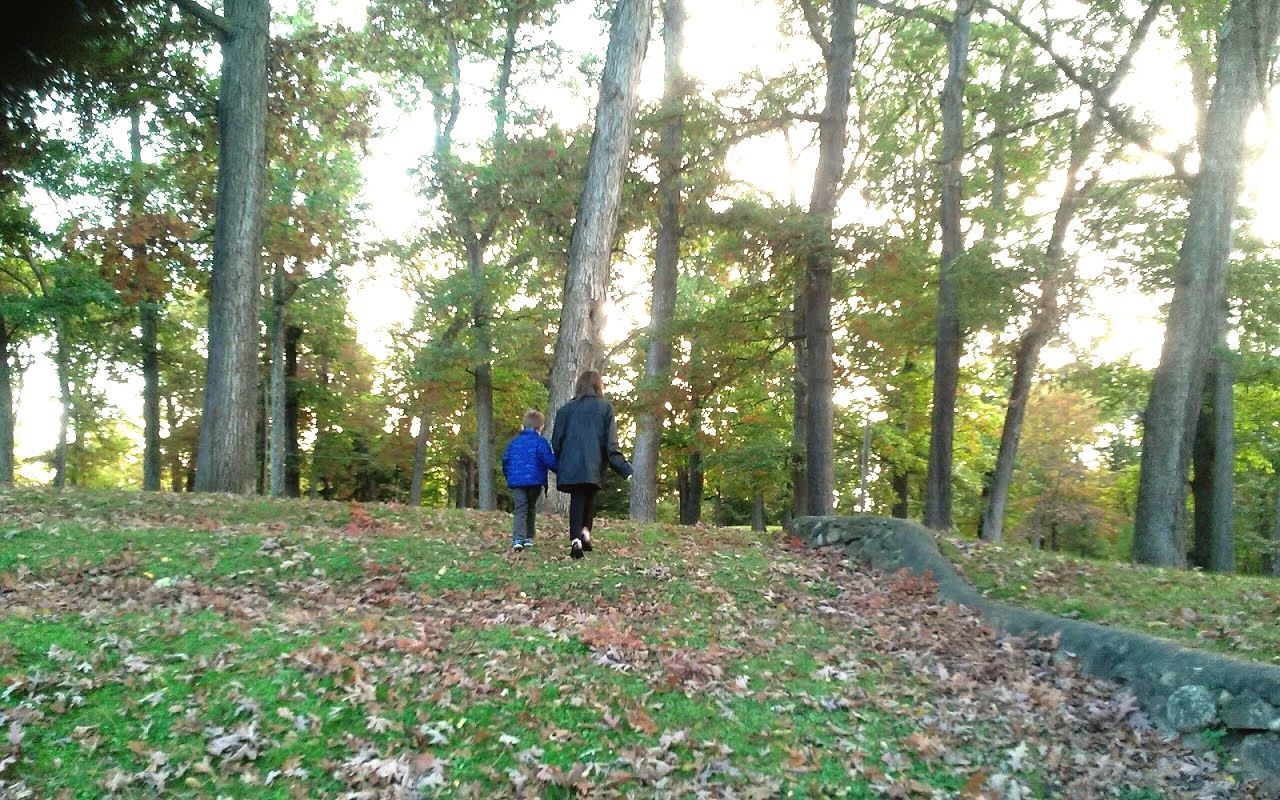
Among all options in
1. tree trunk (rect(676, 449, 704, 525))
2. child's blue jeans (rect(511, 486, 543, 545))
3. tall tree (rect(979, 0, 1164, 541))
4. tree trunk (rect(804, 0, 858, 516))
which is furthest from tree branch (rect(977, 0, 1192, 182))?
tree trunk (rect(676, 449, 704, 525))

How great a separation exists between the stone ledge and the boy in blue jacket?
4.24 meters

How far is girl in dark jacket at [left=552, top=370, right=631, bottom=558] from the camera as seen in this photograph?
9055 millimetres

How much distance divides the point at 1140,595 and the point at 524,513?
248 inches

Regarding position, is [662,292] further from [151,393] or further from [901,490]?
[901,490]

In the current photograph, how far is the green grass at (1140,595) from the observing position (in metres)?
7.09

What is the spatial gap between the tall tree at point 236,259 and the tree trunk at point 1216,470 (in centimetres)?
1582

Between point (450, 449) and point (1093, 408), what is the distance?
78.3 ft

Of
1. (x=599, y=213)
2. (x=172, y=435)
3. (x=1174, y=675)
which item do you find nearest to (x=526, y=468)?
(x=599, y=213)

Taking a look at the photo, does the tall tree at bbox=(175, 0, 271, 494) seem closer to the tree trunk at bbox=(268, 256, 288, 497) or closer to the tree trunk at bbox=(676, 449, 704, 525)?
the tree trunk at bbox=(268, 256, 288, 497)

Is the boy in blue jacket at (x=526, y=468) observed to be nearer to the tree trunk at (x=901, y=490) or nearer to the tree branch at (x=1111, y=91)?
the tree branch at (x=1111, y=91)

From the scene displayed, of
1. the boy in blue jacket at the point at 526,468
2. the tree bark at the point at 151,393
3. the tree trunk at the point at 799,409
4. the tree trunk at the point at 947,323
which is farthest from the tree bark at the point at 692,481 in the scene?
the boy in blue jacket at the point at 526,468

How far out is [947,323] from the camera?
48.5 ft

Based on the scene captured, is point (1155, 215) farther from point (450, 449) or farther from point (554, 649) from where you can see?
point (450, 449)

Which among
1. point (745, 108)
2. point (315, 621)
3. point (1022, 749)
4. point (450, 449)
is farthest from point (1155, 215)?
point (450, 449)
